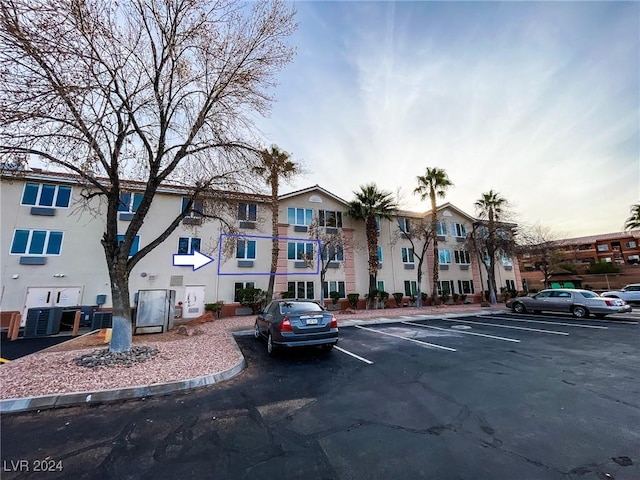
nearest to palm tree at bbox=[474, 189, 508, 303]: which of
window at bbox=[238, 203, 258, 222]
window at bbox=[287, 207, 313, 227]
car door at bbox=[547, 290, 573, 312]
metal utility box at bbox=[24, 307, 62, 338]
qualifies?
car door at bbox=[547, 290, 573, 312]

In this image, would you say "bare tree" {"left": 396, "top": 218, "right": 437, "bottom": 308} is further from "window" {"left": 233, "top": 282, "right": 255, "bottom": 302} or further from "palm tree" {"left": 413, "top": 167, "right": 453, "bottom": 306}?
"window" {"left": 233, "top": 282, "right": 255, "bottom": 302}

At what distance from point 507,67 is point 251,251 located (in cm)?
1717

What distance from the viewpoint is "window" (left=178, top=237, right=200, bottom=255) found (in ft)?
59.2

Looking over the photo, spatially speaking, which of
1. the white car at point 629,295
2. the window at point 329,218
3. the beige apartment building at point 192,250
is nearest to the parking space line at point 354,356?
the beige apartment building at point 192,250

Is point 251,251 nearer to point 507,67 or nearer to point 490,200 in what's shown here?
point 507,67

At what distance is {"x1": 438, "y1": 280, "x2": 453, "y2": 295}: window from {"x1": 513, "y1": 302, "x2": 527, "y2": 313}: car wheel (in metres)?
6.87

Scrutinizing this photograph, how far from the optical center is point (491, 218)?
2536 cm

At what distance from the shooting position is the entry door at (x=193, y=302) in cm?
1711

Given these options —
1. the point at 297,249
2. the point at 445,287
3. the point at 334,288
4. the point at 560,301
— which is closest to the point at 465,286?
the point at 445,287

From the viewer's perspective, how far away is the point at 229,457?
124 inches

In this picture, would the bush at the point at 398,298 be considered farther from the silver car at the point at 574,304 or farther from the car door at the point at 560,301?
the car door at the point at 560,301

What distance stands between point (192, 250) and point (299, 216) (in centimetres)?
837

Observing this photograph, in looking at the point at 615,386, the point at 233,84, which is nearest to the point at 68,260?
the point at 233,84

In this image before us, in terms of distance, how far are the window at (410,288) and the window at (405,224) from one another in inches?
187
